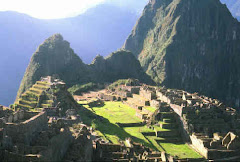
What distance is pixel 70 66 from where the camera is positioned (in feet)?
344

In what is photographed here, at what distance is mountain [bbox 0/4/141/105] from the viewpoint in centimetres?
9234

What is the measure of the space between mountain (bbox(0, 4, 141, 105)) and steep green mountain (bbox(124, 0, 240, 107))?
23411 mm

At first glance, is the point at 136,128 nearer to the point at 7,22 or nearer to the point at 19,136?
the point at 19,136

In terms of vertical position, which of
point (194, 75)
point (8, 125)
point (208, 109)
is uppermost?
point (194, 75)

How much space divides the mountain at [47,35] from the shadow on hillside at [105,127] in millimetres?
38918

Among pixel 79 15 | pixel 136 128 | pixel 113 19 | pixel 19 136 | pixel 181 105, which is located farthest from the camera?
pixel 113 19

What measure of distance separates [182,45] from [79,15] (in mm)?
56623

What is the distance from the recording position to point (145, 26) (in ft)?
634

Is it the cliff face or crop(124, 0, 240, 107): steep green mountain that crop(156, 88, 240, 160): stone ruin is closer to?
the cliff face

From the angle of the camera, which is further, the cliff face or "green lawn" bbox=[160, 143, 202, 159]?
the cliff face

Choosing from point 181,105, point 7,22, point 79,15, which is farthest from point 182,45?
point 181,105

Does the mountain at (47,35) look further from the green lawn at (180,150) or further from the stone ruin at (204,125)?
the green lawn at (180,150)

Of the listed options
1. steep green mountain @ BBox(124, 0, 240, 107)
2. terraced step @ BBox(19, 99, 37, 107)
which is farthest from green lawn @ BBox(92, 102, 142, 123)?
steep green mountain @ BBox(124, 0, 240, 107)

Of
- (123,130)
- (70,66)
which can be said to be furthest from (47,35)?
(123,130)
